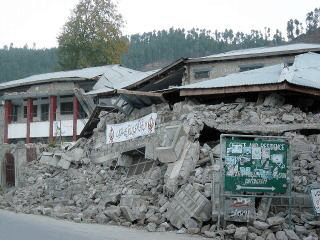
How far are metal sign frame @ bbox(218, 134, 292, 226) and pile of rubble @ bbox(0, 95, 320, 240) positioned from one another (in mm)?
636

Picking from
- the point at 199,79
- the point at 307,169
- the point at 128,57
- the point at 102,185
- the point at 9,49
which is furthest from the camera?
the point at 9,49

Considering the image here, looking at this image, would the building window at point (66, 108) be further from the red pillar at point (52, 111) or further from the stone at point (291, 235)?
the stone at point (291, 235)

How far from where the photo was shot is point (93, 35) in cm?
4775

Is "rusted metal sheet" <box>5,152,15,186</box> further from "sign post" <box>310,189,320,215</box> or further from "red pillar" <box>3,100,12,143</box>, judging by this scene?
"sign post" <box>310,189,320,215</box>

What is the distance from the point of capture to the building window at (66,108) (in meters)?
39.5

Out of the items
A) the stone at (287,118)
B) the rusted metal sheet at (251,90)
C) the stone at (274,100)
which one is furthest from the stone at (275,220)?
the stone at (274,100)

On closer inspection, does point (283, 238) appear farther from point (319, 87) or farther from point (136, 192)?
point (319, 87)

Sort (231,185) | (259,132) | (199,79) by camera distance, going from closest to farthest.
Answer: (231,185), (259,132), (199,79)

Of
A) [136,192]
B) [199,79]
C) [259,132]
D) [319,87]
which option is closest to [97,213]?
[136,192]

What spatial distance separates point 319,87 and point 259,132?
9.26 feet

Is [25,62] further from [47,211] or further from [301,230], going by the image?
[301,230]

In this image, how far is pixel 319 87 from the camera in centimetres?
1678

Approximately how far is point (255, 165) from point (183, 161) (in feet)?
10.3

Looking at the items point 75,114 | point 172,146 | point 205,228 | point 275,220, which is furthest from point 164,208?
point 75,114
